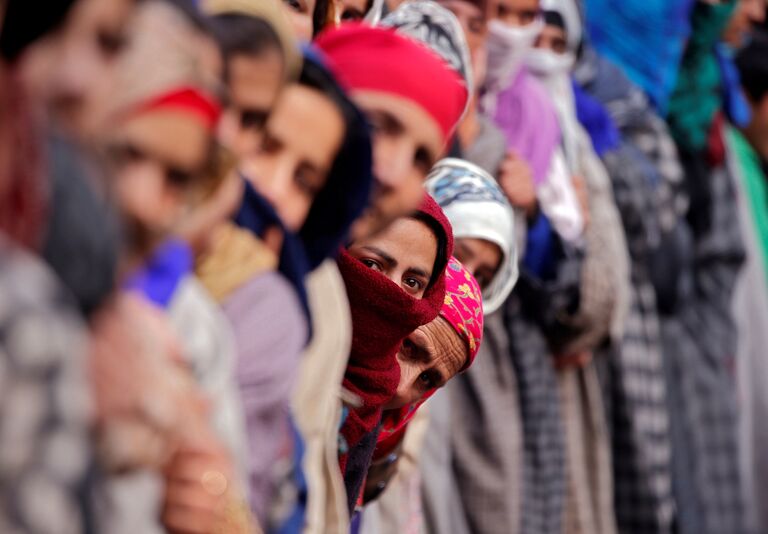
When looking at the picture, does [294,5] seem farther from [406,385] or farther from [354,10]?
[406,385]

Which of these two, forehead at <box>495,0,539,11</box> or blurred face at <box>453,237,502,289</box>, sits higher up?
blurred face at <box>453,237,502,289</box>

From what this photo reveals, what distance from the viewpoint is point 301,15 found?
97.0 inches

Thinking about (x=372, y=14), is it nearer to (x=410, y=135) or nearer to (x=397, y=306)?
(x=410, y=135)

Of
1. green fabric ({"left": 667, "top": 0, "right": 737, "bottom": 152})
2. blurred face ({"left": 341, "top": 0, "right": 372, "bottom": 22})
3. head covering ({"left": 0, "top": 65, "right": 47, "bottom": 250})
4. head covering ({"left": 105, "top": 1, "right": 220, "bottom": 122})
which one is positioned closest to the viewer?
head covering ({"left": 0, "top": 65, "right": 47, "bottom": 250})

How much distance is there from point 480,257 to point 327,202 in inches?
29.8

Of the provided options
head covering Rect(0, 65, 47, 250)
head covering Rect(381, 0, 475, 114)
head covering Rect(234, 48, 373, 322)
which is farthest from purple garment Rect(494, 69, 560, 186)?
head covering Rect(0, 65, 47, 250)

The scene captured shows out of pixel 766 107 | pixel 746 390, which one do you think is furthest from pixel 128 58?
pixel 766 107

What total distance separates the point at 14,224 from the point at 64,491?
6.2 inches

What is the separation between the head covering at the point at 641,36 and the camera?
5414 mm

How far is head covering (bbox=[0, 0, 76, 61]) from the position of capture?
3.92 feet

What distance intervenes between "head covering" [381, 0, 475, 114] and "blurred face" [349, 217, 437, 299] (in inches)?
23.4

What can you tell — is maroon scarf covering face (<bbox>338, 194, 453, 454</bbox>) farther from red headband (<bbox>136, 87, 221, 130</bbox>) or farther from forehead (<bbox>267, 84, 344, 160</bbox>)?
red headband (<bbox>136, 87, 221, 130</bbox>)

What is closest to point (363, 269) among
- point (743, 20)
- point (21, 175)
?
point (21, 175)

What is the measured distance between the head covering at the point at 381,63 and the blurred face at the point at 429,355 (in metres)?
0.29
